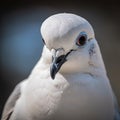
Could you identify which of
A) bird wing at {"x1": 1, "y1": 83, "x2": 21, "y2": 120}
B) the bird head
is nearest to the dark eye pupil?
the bird head

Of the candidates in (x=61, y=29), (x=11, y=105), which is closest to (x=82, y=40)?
(x=61, y=29)

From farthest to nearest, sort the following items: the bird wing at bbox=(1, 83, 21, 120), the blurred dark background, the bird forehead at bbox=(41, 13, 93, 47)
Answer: the blurred dark background, the bird wing at bbox=(1, 83, 21, 120), the bird forehead at bbox=(41, 13, 93, 47)

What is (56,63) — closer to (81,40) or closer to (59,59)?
(59,59)

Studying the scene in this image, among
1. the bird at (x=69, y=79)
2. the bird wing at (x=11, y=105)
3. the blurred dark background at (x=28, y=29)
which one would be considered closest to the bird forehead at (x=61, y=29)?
the bird at (x=69, y=79)

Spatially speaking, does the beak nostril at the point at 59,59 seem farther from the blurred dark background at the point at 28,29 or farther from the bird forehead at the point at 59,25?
the blurred dark background at the point at 28,29

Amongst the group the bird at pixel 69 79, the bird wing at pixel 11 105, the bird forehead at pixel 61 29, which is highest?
the bird forehead at pixel 61 29

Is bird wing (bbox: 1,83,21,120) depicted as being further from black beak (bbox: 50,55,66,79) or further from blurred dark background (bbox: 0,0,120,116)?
blurred dark background (bbox: 0,0,120,116)

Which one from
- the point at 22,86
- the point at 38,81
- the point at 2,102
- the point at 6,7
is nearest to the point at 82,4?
the point at 6,7
